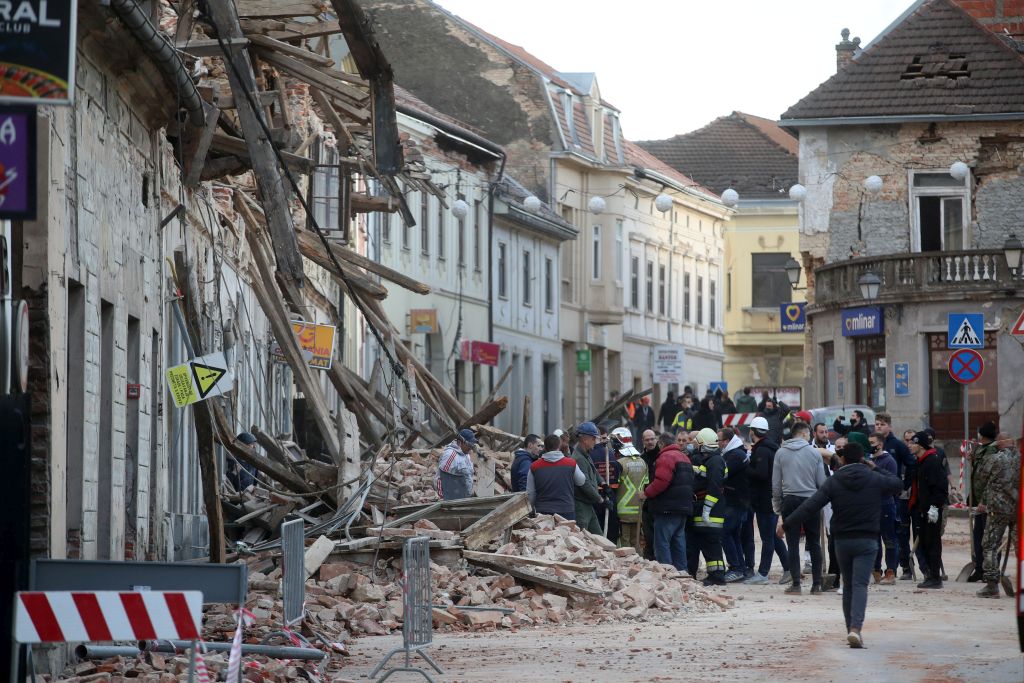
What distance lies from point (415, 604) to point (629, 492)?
10.6 metres

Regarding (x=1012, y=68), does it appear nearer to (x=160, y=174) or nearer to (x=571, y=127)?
(x=571, y=127)

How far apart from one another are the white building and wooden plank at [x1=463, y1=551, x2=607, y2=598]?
35.9 m

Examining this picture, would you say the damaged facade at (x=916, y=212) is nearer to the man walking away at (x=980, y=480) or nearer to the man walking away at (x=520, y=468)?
the man walking away at (x=520, y=468)

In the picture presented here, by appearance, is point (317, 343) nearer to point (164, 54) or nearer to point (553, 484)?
point (553, 484)

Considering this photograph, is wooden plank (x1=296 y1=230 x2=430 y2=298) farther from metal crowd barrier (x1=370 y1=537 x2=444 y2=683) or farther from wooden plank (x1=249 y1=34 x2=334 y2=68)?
metal crowd barrier (x1=370 y1=537 x2=444 y2=683)

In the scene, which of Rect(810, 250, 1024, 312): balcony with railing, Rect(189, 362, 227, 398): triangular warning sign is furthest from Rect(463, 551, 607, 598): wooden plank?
Rect(810, 250, 1024, 312): balcony with railing

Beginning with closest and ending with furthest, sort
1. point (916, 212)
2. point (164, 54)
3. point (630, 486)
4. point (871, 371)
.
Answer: point (164, 54)
point (630, 486)
point (871, 371)
point (916, 212)

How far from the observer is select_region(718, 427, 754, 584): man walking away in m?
23.8

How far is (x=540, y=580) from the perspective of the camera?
779 inches

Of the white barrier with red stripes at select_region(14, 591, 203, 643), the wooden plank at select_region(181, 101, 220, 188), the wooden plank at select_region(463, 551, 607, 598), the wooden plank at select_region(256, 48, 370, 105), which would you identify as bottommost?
the wooden plank at select_region(463, 551, 607, 598)

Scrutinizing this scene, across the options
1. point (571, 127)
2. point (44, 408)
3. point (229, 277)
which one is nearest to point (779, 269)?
point (571, 127)

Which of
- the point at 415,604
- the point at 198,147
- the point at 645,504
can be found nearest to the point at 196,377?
the point at 415,604

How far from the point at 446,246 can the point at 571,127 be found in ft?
41.4

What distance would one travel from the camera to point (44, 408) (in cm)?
1235
